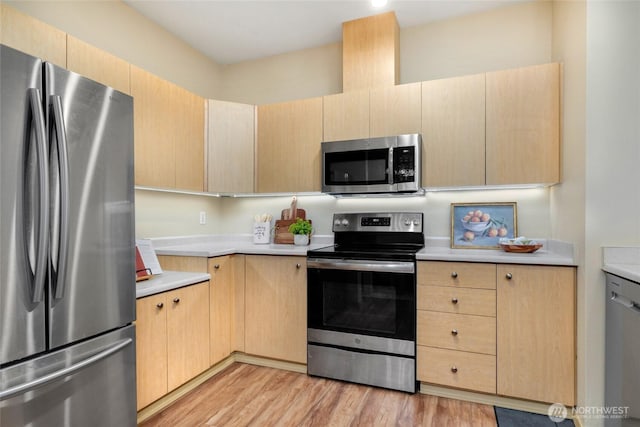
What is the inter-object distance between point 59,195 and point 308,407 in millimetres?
1745

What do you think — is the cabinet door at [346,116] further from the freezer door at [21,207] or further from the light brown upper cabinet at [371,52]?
the freezer door at [21,207]

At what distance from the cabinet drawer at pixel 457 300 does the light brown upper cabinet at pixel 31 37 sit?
2.46 metres

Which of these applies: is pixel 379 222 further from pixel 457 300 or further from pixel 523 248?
pixel 523 248

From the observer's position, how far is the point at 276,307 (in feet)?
8.45

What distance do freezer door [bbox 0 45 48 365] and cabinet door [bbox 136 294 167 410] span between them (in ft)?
2.04

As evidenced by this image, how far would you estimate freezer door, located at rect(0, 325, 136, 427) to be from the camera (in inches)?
46.1

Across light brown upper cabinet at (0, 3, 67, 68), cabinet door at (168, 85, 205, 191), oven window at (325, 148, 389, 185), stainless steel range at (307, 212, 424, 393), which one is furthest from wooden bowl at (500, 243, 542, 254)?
light brown upper cabinet at (0, 3, 67, 68)

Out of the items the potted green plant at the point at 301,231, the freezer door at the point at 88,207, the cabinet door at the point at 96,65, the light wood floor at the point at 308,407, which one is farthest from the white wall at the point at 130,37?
the light wood floor at the point at 308,407

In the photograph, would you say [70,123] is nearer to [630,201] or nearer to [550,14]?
[630,201]

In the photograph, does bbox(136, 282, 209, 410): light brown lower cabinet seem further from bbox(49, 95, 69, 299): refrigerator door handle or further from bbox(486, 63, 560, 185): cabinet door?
bbox(486, 63, 560, 185): cabinet door

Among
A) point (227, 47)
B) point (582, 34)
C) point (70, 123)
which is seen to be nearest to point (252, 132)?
point (227, 47)

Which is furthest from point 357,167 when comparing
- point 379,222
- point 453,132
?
point 453,132

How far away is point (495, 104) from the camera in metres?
2.31

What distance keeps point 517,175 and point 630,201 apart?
637 mm
